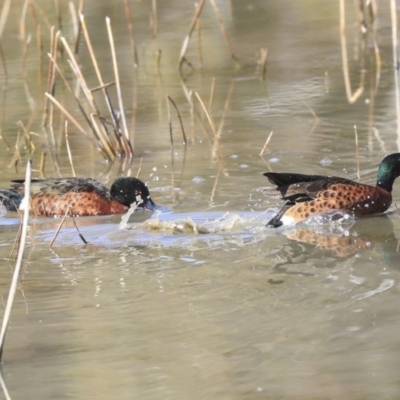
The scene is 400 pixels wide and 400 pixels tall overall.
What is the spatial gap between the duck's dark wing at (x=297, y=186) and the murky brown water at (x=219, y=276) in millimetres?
217

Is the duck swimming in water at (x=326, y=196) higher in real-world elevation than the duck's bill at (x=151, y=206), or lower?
higher

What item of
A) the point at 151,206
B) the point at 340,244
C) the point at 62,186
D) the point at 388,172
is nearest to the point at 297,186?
the point at 388,172

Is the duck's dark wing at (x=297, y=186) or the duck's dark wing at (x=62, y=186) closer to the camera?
the duck's dark wing at (x=297, y=186)

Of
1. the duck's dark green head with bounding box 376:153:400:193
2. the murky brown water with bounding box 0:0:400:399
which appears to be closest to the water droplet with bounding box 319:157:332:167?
the murky brown water with bounding box 0:0:400:399

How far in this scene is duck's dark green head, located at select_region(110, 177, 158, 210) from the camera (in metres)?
7.62

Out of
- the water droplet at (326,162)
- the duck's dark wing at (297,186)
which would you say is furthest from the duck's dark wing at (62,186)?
the water droplet at (326,162)

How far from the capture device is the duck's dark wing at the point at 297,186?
23.2ft

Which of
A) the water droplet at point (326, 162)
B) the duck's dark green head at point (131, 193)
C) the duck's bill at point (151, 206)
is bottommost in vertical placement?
the water droplet at point (326, 162)

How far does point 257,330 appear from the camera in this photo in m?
4.75

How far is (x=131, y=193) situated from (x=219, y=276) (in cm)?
222

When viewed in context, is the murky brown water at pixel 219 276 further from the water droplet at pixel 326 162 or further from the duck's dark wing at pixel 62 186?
the duck's dark wing at pixel 62 186

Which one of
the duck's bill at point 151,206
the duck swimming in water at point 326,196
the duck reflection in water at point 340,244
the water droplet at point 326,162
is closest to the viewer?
the duck reflection in water at point 340,244

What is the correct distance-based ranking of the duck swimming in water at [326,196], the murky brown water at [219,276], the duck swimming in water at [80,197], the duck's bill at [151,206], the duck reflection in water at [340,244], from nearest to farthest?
1. the murky brown water at [219,276]
2. the duck reflection in water at [340,244]
3. the duck swimming in water at [326,196]
4. the duck's bill at [151,206]
5. the duck swimming in water at [80,197]

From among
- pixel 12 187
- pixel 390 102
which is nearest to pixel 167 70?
pixel 390 102
